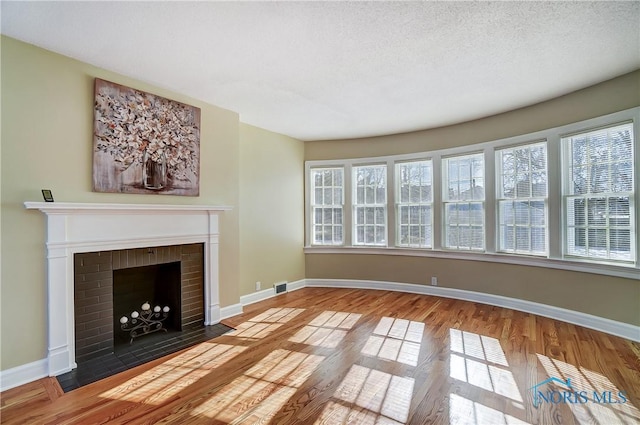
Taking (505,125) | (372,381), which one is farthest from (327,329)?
(505,125)

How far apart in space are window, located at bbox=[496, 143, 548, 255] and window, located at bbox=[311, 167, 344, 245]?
8.52 ft

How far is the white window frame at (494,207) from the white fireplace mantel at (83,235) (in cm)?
265

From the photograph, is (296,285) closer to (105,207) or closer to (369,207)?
(369,207)

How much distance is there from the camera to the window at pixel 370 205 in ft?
17.9

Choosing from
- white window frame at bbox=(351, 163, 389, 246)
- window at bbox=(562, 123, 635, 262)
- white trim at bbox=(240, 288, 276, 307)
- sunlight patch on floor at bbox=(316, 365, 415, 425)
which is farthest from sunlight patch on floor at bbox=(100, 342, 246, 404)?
window at bbox=(562, 123, 635, 262)

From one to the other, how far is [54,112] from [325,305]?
381cm

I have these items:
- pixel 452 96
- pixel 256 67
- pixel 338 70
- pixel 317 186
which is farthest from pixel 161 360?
pixel 452 96

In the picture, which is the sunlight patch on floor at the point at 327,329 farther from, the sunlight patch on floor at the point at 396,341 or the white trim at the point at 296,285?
the white trim at the point at 296,285

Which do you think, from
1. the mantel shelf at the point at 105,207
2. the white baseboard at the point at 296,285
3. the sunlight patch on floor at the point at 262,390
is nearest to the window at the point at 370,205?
the white baseboard at the point at 296,285

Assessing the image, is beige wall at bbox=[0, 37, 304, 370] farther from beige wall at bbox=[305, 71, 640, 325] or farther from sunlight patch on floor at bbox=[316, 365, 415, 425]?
beige wall at bbox=[305, 71, 640, 325]

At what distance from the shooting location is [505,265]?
4.29 m

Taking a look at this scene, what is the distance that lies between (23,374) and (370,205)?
477 cm

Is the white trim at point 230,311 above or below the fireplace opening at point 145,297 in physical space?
below

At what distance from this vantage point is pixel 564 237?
12.3 ft
